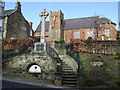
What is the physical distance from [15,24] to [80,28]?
19350 mm

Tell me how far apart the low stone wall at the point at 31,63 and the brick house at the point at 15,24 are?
48.1 feet

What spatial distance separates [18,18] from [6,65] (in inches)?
771

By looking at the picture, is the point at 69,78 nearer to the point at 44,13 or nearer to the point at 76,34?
the point at 44,13

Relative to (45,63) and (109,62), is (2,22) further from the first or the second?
(109,62)

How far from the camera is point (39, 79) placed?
11.1m

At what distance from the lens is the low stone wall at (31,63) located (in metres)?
11.1

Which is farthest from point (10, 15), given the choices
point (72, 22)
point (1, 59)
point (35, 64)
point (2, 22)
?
point (72, 22)

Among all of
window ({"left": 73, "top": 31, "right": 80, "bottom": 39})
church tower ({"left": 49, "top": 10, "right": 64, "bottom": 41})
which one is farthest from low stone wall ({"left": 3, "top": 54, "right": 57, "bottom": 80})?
window ({"left": 73, "top": 31, "right": 80, "bottom": 39})

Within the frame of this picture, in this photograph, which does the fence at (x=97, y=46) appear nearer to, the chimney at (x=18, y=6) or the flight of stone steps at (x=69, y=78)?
the flight of stone steps at (x=69, y=78)

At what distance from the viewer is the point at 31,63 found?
11.9 m

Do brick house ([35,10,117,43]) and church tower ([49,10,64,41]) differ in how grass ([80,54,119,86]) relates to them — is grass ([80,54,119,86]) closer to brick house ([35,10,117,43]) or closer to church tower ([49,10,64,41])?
brick house ([35,10,117,43])

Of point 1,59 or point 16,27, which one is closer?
point 1,59

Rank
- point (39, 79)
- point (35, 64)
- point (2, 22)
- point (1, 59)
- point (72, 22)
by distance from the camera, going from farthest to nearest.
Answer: point (72, 22) → point (2, 22) → point (1, 59) → point (35, 64) → point (39, 79)

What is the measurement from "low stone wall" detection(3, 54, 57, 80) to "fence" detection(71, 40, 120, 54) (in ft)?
20.7
